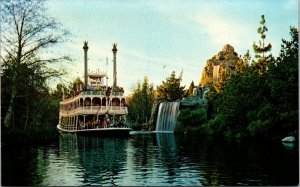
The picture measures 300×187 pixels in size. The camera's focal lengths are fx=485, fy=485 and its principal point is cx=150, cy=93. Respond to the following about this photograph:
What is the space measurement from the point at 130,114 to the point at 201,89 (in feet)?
72.6

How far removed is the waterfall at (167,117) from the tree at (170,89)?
24.8 meters

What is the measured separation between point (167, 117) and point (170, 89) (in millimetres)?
27766

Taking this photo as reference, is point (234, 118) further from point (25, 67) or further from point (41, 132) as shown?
point (25, 67)

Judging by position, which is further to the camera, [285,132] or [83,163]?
[285,132]

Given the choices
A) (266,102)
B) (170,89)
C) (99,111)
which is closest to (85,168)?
(266,102)

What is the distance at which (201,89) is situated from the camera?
7562 centimetres

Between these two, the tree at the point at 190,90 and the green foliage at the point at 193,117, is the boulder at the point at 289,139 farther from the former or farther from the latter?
the tree at the point at 190,90

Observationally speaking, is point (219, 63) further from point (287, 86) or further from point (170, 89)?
point (287, 86)

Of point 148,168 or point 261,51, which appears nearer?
point 148,168

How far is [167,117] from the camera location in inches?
2544

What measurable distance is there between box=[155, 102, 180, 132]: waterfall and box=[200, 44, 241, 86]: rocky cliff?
2385 centimetres

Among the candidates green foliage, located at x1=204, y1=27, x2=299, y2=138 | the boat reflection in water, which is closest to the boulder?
green foliage, located at x1=204, y1=27, x2=299, y2=138

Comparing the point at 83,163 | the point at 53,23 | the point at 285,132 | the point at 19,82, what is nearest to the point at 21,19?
the point at 53,23

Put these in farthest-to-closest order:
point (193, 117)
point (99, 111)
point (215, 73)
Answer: point (215, 73)
point (193, 117)
point (99, 111)
